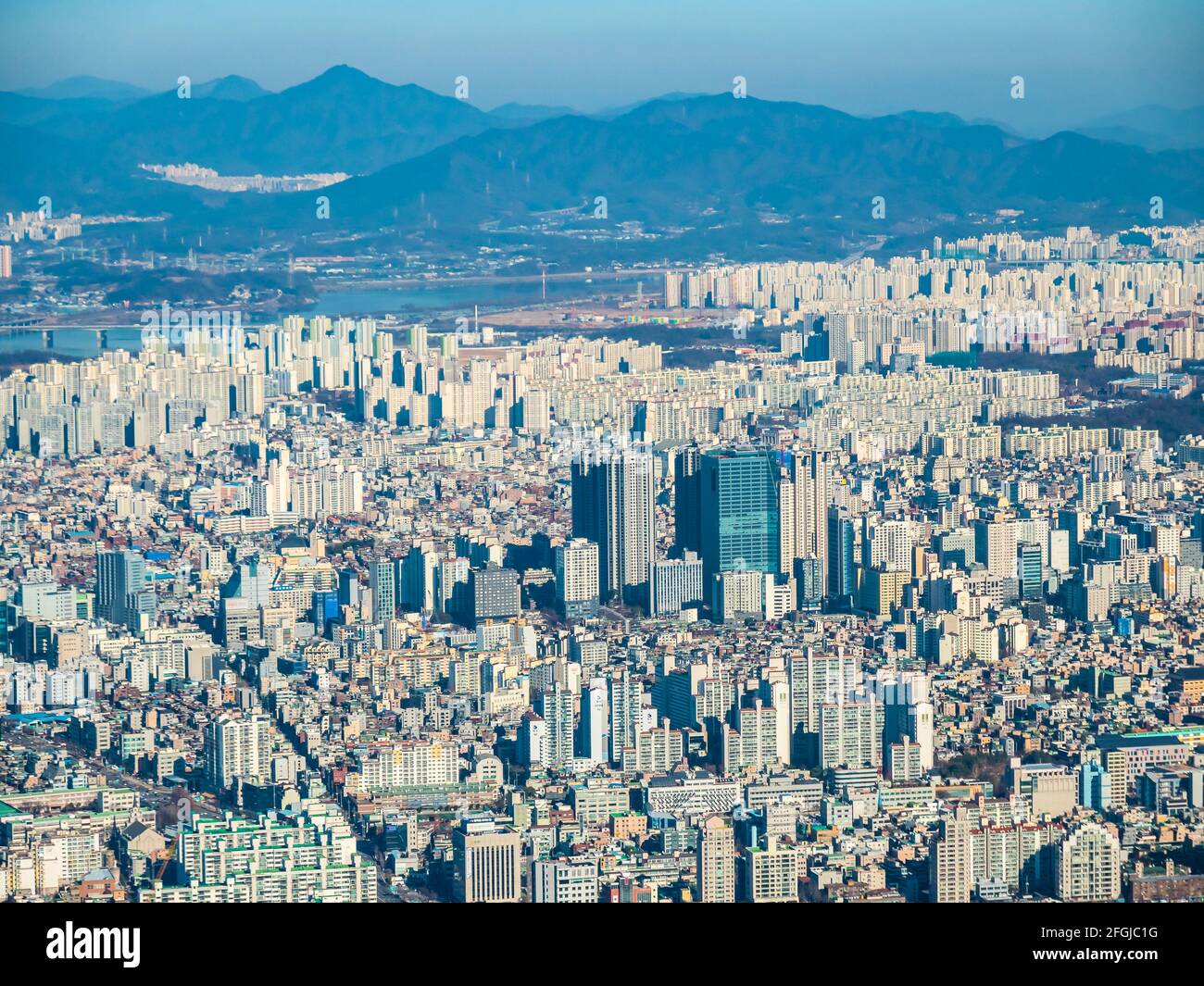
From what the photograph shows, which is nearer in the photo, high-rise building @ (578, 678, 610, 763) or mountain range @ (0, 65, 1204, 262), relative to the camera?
high-rise building @ (578, 678, 610, 763)

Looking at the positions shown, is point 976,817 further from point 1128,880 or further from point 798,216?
point 798,216

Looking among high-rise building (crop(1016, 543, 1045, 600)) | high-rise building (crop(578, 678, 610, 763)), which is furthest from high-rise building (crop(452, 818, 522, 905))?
high-rise building (crop(1016, 543, 1045, 600))

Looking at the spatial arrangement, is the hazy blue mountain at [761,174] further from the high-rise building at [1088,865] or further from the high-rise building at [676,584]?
the high-rise building at [1088,865]

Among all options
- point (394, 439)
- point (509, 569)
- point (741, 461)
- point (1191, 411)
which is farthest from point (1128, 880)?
point (394, 439)

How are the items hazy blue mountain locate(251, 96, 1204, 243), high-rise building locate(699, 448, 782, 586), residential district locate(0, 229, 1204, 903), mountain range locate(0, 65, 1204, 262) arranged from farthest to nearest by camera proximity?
hazy blue mountain locate(251, 96, 1204, 243) → mountain range locate(0, 65, 1204, 262) → high-rise building locate(699, 448, 782, 586) → residential district locate(0, 229, 1204, 903)

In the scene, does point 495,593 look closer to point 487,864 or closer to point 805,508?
point 805,508

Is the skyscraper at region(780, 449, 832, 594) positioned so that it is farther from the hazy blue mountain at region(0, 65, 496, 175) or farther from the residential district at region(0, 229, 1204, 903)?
the hazy blue mountain at region(0, 65, 496, 175)

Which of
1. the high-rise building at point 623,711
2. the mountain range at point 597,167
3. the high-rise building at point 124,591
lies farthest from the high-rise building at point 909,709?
the mountain range at point 597,167
